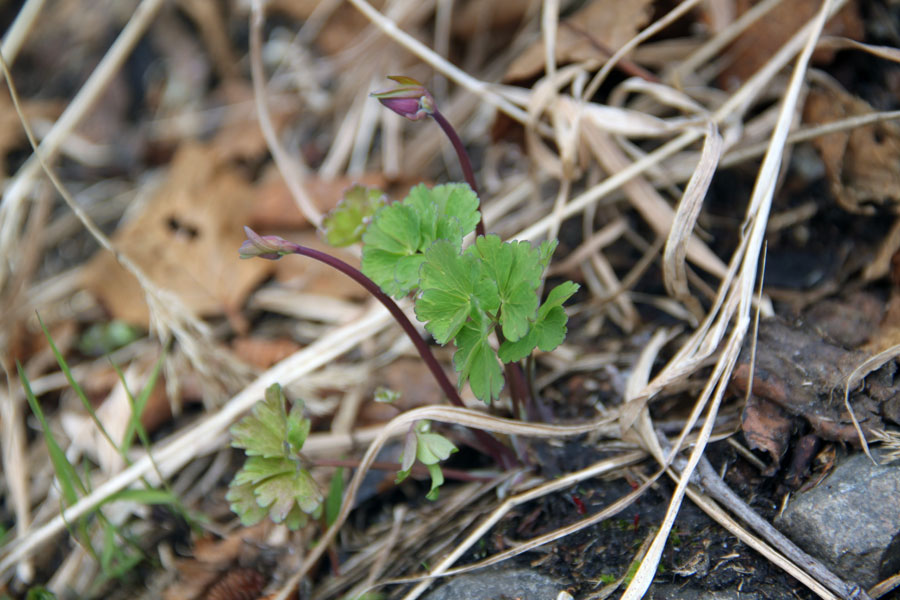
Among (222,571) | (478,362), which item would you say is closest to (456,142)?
(478,362)

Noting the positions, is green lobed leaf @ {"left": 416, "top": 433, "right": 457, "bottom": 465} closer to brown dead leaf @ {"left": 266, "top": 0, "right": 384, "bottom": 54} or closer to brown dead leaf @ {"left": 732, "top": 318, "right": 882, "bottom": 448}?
brown dead leaf @ {"left": 732, "top": 318, "right": 882, "bottom": 448}

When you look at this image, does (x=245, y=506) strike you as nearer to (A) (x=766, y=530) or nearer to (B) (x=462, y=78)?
(A) (x=766, y=530)

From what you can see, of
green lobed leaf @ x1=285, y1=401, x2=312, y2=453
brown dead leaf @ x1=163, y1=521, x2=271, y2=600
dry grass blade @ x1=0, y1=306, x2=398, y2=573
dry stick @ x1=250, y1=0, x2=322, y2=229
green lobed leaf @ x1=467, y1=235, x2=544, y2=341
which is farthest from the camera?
dry stick @ x1=250, y1=0, x2=322, y2=229

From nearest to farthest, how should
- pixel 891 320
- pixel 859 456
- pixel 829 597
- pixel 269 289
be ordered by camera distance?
pixel 829 597
pixel 859 456
pixel 891 320
pixel 269 289

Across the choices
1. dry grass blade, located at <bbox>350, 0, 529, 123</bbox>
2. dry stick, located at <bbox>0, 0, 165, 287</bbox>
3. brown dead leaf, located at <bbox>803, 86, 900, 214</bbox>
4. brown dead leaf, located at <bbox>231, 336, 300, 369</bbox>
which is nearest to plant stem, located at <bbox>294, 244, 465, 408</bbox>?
brown dead leaf, located at <bbox>231, 336, 300, 369</bbox>

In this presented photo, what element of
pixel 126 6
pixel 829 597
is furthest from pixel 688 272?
pixel 126 6

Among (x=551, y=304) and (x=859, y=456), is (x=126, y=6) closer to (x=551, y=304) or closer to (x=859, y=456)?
(x=551, y=304)

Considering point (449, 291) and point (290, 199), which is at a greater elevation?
point (449, 291)
